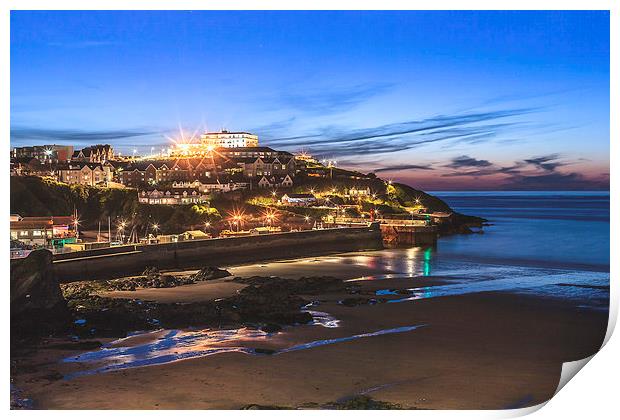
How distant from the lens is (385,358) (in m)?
6.27

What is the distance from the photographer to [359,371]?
232 inches

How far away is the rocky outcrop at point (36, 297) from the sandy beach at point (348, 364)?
0.69 m

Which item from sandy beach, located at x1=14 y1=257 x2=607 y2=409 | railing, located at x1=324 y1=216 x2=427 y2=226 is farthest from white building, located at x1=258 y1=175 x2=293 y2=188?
sandy beach, located at x1=14 y1=257 x2=607 y2=409

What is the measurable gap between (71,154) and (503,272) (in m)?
25.5

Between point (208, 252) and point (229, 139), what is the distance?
2656cm

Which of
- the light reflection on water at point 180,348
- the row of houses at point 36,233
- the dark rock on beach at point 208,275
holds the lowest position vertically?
the light reflection on water at point 180,348

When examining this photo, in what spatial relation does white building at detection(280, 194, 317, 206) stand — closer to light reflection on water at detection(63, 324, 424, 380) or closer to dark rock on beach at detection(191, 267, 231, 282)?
dark rock on beach at detection(191, 267, 231, 282)

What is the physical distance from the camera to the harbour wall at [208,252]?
11289 millimetres

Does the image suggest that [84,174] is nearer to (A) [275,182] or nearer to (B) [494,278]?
(A) [275,182]

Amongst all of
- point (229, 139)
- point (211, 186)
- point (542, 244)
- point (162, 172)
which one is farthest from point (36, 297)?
point (229, 139)

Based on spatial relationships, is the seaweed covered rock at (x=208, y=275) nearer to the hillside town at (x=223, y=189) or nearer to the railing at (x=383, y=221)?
A: the hillside town at (x=223, y=189)

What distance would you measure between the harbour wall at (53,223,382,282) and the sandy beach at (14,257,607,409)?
4.88 meters

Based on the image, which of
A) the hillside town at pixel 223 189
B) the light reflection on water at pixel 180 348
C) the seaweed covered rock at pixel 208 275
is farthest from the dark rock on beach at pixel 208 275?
the hillside town at pixel 223 189
